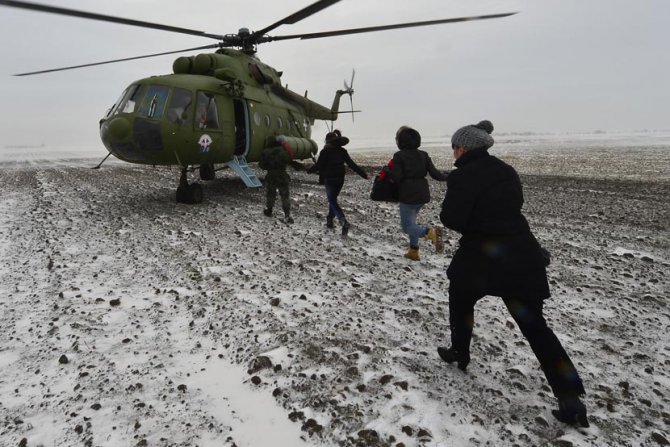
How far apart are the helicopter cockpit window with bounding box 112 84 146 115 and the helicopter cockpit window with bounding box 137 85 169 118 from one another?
174 millimetres

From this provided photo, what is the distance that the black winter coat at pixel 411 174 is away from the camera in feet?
17.1

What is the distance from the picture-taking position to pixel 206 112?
9.25 m

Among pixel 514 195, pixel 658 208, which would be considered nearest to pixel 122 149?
pixel 514 195

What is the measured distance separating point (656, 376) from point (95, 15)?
8.53 meters

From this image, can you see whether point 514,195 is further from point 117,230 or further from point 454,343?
point 117,230

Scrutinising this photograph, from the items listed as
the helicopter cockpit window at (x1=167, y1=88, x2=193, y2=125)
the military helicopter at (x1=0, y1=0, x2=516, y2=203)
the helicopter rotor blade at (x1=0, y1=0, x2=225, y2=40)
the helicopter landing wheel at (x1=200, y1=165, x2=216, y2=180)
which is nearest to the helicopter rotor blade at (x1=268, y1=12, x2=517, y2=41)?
the military helicopter at (x1=0, y1=0, x2=516, y2=203)

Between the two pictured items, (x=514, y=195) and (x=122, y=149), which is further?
(x=122, y=149)

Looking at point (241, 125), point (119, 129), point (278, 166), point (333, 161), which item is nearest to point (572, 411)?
point (333, 161)

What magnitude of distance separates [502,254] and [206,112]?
8602mm

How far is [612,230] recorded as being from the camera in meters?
7.43

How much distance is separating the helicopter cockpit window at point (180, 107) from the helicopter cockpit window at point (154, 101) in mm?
177

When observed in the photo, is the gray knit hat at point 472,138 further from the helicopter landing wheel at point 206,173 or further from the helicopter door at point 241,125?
the helicopter landing wheel at point 206,173

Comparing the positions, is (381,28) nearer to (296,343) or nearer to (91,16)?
(91,16)

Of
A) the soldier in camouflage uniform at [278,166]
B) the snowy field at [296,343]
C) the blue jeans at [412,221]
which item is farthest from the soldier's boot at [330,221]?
the blue jeans at [412,221]
